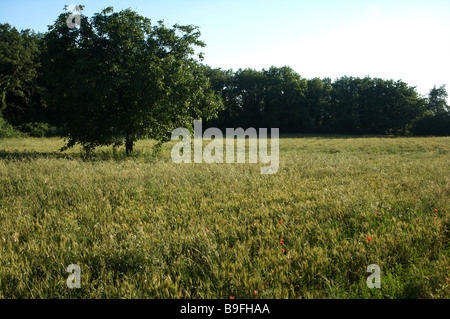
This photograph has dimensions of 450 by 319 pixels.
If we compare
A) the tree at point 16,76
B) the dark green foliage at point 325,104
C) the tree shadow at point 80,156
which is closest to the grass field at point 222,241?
the tree shadow at point 80,156

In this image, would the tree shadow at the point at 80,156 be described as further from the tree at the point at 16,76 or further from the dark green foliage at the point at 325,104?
the dark green foliage at the point at 325,104

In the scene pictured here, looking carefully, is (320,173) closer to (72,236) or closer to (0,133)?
(72,236)

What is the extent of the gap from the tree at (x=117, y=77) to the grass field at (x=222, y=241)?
24.7 feet

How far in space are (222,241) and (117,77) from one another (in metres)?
11.7

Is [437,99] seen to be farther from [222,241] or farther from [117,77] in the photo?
[222,241]

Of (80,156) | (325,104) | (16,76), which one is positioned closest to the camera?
(80,156)

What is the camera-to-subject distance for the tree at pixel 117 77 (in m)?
12.7

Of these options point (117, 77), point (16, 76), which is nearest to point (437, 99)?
point (117, 77)

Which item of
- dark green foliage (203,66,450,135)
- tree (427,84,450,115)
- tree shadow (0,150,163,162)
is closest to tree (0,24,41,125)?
tree shadow (0,150,163,162)

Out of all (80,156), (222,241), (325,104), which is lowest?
(222,241)

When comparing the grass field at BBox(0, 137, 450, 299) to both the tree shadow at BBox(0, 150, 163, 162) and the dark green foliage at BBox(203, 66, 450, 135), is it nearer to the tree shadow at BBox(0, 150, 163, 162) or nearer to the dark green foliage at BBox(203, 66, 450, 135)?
the tree shadow at BBox(0, 150, 163, 162)

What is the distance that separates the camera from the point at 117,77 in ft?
41.3

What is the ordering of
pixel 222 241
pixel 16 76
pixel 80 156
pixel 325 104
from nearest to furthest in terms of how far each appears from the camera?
pixel 222 241 < pixel 80 156 < pixel 16 76 < pixel 325 104
